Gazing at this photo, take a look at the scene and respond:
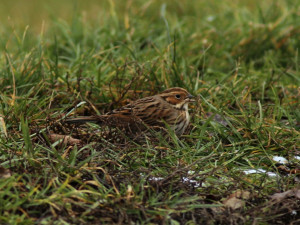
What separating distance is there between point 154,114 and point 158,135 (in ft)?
1.81

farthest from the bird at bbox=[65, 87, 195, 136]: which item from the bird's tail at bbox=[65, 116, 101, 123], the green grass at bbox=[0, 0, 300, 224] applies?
the green grass at bbox=[0, 0, 300, 224]

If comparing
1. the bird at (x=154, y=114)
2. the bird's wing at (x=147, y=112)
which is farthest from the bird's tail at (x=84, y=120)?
the bird's wing at (x=147, y=112)

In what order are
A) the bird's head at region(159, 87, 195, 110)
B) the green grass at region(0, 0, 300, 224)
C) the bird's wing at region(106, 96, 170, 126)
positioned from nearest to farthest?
1. the green grass at region(0, 0, 300, 224)
2. the bird's wing at region(106, 96, 170, 126)
3. the bird's head at region(159, 87, 195, 110)

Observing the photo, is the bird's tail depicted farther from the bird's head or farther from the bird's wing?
the bird's head

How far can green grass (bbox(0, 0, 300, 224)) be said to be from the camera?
4.28 meters

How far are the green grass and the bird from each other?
0.14 m

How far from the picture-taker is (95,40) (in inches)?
337

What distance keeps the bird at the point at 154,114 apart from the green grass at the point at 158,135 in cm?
14

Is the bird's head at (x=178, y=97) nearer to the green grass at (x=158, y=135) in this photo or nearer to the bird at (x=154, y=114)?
the bird at (x=154, y=114)

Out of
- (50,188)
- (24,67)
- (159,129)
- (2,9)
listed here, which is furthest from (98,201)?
(2,9)

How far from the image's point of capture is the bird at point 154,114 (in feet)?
19.4

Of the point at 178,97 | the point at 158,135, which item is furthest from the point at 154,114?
the point at 158,135

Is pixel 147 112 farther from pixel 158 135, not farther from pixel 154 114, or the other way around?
pixel 158 135

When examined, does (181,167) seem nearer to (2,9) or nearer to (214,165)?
(214,165)
